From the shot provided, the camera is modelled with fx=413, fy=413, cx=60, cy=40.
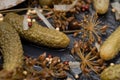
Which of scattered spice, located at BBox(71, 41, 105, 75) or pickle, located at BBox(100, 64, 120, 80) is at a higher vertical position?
scattered spice, located at BBox(71, 41, 105, 75)

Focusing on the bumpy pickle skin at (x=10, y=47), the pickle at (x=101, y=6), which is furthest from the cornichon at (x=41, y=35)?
the pickle at (x=101, y=6)

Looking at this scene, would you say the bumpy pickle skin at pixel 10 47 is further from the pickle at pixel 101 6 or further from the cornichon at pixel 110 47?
the pickle at pixel 101 6

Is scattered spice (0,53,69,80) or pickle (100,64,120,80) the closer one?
scattered spice (0,53,69,80)

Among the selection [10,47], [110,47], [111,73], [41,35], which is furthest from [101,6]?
[10,47]

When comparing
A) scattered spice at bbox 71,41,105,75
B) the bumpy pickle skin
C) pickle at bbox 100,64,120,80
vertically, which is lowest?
pickle at bbox 100,64,120,80

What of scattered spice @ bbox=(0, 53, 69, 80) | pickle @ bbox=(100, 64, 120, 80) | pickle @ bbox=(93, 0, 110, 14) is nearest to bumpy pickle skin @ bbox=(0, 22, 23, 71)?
scattered spice @ bbox=(0, 53, 69, 80)

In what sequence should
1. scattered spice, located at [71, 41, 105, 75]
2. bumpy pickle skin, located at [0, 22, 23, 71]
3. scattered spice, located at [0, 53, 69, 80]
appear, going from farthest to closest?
scattered spice, located at [71, 41, 105, 75] < bumpy pickle skin, located at [0, 22, 23, 71] < scattered spice, located at [0, 53, 69, 80]

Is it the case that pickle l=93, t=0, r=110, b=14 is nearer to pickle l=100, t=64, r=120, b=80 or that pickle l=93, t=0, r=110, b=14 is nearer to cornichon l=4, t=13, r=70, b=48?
cornichon l=4, t=13, r=70, b=48
